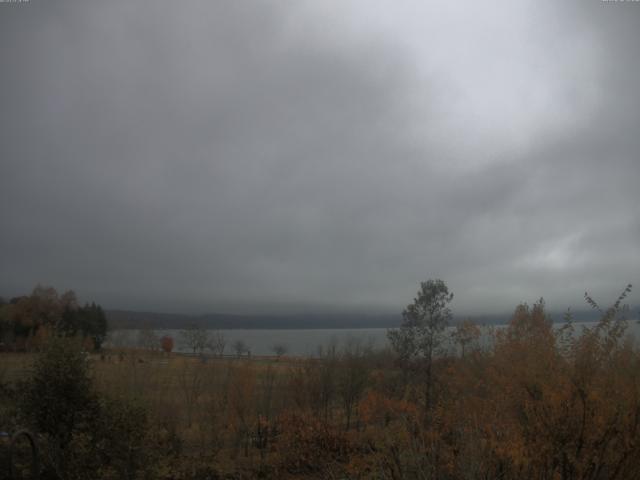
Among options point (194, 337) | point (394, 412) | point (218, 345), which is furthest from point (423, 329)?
point (194, 337)

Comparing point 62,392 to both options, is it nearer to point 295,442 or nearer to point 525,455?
point 295,442

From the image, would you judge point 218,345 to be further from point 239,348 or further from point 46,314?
point 46,314

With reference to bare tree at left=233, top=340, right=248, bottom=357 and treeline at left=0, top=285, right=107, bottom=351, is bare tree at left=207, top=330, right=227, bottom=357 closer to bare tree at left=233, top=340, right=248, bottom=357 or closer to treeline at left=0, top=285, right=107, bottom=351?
bare tree at left=233, top=340, right=248, bottom=357

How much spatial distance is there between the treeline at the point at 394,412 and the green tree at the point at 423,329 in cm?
8

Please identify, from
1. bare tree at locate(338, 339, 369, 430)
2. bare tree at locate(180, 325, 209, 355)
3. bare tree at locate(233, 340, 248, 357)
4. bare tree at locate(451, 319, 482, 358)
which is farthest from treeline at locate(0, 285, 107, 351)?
bare tree at locate(451, 319, 482, 358)

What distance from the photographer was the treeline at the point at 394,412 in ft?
26.8

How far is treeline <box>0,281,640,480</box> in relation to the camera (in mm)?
8156

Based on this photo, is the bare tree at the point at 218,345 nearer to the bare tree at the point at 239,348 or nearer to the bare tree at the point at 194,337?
the bare tree at the point at 239,348

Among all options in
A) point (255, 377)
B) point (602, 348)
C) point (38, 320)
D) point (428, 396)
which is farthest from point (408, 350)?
point (38, 320)

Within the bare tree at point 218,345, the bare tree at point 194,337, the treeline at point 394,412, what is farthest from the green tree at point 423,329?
the bare tree at point 194,337

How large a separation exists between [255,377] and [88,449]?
41.7ft

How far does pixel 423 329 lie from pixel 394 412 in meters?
13.1

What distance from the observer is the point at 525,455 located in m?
7.94

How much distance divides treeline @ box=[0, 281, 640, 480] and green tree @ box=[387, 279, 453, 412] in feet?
0.25
